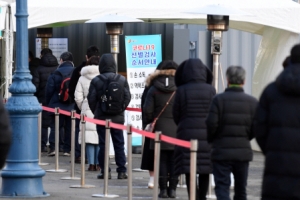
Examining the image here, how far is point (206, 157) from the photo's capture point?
9297 mm

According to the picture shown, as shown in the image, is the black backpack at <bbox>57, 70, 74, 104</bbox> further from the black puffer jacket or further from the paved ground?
the black puffer jacket

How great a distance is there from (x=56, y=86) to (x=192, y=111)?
591cm

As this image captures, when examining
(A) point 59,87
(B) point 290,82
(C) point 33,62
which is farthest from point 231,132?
(C) point 33,62

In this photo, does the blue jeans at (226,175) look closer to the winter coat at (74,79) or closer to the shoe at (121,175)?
the shoe at (121,175)

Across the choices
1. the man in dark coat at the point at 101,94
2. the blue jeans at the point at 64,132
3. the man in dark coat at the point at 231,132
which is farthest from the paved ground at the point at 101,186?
the man in dark coat at the point at 231,132

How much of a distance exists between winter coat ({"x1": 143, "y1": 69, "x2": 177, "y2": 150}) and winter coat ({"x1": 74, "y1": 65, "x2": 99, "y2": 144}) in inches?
107

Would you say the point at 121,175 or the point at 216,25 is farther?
the point at 121,175

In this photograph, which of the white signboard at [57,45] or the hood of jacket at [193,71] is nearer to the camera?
the hood of jacket at [193,71]

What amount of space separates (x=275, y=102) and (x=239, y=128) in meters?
2.41

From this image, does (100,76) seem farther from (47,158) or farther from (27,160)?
(47,158)

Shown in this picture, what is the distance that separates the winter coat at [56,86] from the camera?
48.6 ft

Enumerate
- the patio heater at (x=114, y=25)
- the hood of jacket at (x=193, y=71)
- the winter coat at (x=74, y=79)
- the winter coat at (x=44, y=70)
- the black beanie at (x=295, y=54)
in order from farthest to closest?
the winter coat at (x=44, y=70) → the patio heater at (x=114, y=25) → the winter coat at (x=74, y=79) → the hood of jacket at (x=193, y=71) → the black beanie at (x=295, y=54)

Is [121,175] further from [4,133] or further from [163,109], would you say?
[4,133]

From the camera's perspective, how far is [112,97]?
12.0m
